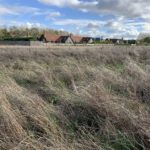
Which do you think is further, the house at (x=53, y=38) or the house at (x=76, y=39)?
the house at (x=76, y=39)

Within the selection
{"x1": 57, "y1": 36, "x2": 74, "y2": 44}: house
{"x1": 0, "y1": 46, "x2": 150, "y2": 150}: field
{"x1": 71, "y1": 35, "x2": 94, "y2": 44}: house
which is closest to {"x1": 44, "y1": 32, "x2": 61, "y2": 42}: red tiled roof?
{"x1": 57, "y1": 36, "x2": 74, "y2": 44}: house

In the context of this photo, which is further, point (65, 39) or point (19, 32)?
point (19, 32)

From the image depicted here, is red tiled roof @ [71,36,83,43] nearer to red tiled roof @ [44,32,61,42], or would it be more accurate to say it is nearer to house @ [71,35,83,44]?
house @ [71,35,83,44]

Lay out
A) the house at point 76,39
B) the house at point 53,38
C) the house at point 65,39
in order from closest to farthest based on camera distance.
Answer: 1. the house at point 53,38
2. the house at point 65,39
3. the house at point 76,39

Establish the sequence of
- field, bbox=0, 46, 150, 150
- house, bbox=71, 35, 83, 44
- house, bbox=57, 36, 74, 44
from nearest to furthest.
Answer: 1. field, bbox=0, 46, 150, 150
2. house, bbox=57, 36, 74, 44
3. house, bbox=71, 35, 83, 44

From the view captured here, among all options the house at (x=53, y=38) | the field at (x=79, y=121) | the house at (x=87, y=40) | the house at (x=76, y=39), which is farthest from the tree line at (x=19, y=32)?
the field at (x=79, y=121)

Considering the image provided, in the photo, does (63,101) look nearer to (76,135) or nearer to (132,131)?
(76,135)

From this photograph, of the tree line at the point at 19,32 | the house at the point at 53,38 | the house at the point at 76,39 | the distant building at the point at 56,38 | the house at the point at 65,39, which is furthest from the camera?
the house at the point at 76,39

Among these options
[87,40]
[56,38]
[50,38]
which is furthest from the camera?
→ [87,40]

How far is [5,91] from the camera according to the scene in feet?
19.2

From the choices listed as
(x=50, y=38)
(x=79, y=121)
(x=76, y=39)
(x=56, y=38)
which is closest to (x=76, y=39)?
(x=76, y=39)

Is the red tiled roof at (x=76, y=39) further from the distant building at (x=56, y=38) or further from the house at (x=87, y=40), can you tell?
the house at (x=87, y=40)

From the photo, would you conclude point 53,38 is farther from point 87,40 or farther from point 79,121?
point 79,121

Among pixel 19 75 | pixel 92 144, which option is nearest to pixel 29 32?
pixel 19 75
